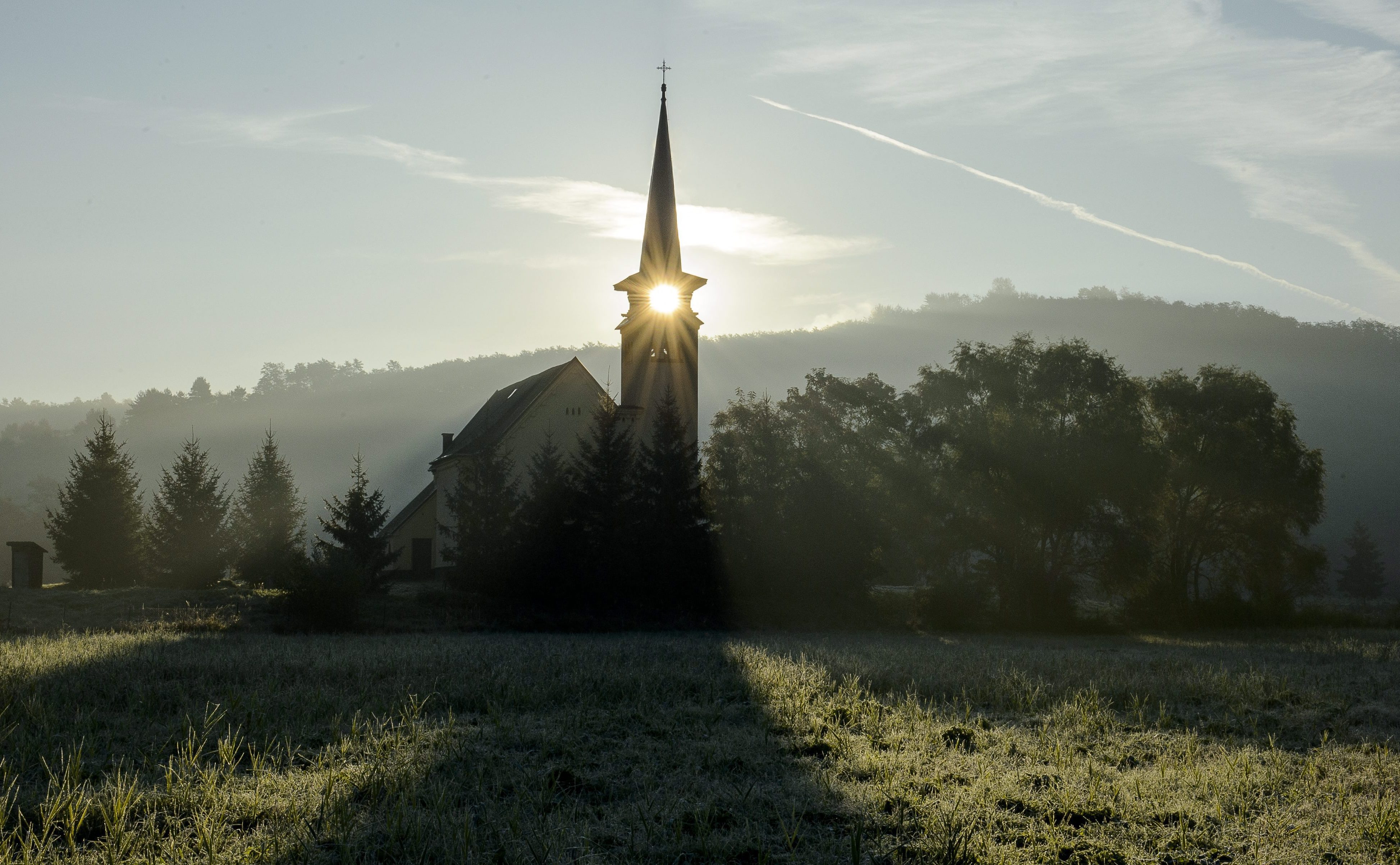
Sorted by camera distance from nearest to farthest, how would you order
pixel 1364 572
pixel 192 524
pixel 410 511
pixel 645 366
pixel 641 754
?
1. pixel 641 754
2. pixel 645 366
3. pixel 192 524
4. pixel 410 511
5. pixel 1364 572

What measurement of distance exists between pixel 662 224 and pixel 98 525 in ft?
100

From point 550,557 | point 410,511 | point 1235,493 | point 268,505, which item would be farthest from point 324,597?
point 1235,493

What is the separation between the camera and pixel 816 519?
39.0m

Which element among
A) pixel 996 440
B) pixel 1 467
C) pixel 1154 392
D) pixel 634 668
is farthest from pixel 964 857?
pixel 1 467

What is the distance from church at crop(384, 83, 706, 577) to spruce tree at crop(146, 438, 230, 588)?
10.4m

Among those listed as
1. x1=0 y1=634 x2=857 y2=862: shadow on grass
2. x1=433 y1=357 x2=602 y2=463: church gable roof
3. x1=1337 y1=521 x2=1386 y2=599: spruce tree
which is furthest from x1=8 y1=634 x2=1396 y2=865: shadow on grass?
x1=1337 y1=521 x2=1386 y2=599: spruce tree

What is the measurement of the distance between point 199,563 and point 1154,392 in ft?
A: 147

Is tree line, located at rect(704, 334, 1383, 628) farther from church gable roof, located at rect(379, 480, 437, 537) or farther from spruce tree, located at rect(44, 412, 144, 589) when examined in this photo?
spruce tree, located at rect(44, 412, 144, 589)

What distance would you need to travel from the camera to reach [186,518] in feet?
164

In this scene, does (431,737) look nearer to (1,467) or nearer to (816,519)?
(816,519)

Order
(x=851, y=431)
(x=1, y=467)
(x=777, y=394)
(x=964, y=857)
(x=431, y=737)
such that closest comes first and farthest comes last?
(x=964, y=857) → (x=431, y=737) → (x=851, y=431) → (x=777, y=394) → (x=1, y=467)

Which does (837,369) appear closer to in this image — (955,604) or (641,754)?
(955,604)

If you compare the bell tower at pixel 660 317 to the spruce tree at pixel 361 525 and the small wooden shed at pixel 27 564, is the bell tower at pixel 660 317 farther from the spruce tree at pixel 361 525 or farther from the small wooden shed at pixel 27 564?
the small wooden shed at pixel 27 564

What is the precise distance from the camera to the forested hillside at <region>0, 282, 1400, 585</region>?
422 ft
